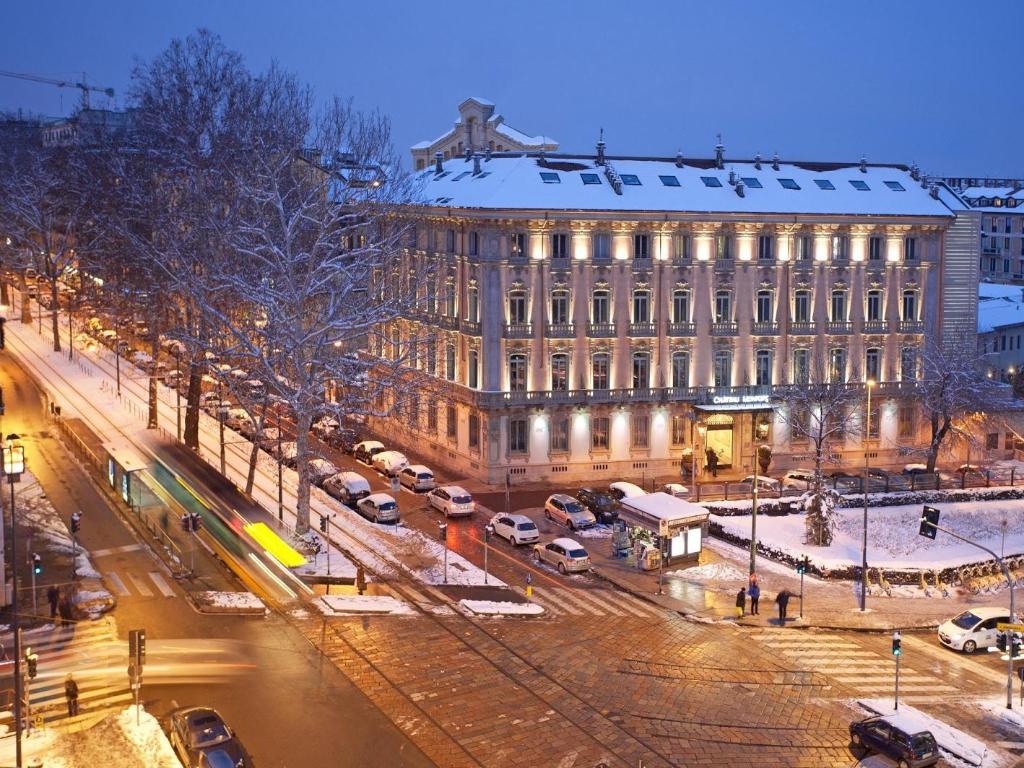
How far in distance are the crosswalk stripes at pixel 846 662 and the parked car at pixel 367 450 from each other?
3154cm

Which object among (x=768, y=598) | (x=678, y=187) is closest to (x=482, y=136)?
(x=678, y=187)

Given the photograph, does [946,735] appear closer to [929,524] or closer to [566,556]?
[929,524]

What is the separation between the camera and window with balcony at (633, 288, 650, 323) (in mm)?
66688

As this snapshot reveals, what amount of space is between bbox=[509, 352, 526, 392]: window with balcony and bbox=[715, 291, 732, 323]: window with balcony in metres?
12.2

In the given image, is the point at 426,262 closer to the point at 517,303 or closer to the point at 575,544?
the point at 517,303

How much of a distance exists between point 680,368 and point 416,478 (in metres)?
17.1

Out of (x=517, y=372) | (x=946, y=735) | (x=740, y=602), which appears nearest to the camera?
(x=946, y=735)

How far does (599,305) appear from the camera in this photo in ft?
217

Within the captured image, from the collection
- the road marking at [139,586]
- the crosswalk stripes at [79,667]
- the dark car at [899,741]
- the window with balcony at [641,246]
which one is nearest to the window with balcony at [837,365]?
the window with balcony at [641,246]

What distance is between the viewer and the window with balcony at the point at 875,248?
70.6m

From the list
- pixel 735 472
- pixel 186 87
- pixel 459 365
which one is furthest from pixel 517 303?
pixel 186 87

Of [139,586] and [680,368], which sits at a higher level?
[680,368]

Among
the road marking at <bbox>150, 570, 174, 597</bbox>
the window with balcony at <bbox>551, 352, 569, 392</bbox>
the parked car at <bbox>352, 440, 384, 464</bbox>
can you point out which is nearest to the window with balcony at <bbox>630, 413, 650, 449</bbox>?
the window with balcony at <bbox>551, 352, 569, 392</bbox>

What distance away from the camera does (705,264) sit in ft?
222
